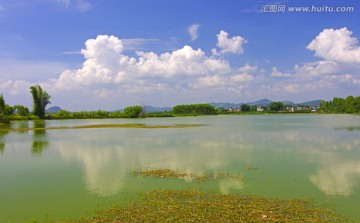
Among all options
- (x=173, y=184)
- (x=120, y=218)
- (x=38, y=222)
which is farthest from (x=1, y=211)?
(x=173, y=184)

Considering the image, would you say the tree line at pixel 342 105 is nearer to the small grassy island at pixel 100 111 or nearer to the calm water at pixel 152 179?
the small grassy island at pixel 100 111

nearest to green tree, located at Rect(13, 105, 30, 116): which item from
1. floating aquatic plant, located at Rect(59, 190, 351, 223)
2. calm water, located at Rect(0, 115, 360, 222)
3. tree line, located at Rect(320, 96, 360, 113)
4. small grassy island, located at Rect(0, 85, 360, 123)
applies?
small grassy island, located at Rect(0, 85, 360, 123)

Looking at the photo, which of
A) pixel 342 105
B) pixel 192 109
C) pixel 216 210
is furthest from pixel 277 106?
pixel 216 210

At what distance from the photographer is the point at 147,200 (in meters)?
10.8

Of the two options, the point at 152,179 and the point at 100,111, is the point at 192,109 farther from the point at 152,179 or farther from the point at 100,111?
the point at 152,179

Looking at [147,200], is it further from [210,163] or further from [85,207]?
[210,163]

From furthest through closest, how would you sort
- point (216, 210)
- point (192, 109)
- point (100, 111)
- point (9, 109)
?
point (192, 109) < point (100, 111) < point (9, 109) < point (216, 210)

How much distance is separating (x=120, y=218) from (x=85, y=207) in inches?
75.5

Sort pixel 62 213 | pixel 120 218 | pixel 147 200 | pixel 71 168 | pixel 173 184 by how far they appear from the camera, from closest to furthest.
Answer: pixel 120 218 → pixel 62 213 → pixel 147 200 → pixel 173 184 → pixel 71 168

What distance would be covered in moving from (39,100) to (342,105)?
140990 millimetres

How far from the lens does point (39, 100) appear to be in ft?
305

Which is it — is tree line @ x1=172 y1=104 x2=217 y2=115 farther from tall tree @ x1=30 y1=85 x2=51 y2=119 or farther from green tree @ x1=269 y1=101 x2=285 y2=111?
tall tree @ x1=30 y1=85 x2=51 y2=119

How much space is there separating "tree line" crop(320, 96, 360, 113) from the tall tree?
130 metres

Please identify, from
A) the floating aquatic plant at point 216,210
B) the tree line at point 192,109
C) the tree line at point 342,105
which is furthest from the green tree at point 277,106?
the floating aquatic plant at point 216,210
